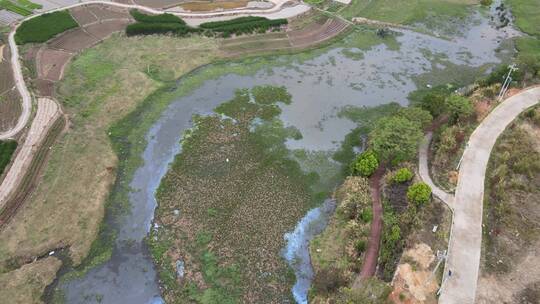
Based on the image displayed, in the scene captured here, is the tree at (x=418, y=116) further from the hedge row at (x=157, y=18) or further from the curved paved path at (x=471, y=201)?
the hedge row at (x=157, y=18)

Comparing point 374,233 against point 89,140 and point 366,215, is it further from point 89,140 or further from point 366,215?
point 89,140

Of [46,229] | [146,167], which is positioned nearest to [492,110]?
[146,167]

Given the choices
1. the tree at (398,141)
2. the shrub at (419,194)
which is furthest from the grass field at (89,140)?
the shrub at (419,194)

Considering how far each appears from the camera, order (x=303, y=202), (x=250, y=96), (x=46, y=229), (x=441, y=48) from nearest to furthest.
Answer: (x=46, y=229) → (x=303, y=202) → (x=250, y=96) → (x=441, y=48)

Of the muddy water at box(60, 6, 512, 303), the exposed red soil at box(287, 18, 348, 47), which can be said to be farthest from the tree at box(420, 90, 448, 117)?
the exposed red soil at box(287, 18, 348, 47)

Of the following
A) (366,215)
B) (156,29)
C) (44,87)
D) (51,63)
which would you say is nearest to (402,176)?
Result: (366,215)

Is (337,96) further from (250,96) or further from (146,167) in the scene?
(146,167)
